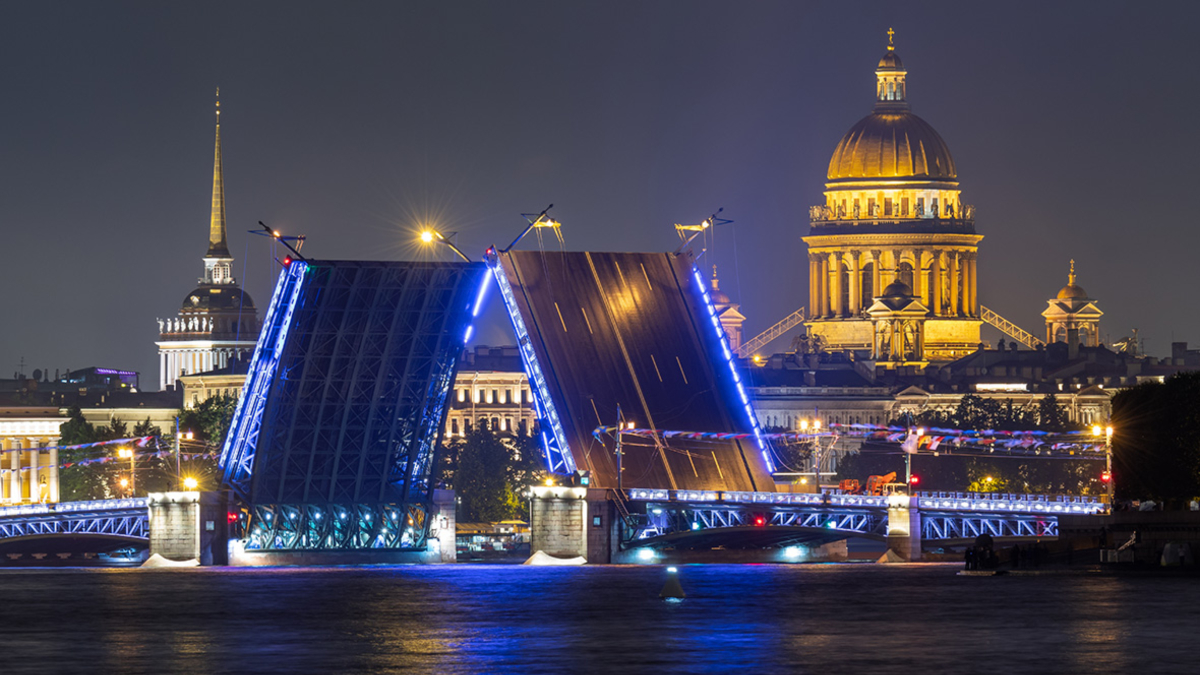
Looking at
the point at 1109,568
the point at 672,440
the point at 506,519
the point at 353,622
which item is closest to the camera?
the point at 353,622

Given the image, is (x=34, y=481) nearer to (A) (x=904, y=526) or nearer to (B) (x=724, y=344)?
(B) (x=724, y=344)

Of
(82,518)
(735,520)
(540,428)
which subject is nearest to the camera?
(540,428)

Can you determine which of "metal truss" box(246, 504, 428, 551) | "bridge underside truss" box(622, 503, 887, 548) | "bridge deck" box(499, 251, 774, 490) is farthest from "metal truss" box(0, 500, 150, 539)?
"bridge underside truss" box(622, 503, 887, 548)

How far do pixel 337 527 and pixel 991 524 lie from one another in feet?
71.9

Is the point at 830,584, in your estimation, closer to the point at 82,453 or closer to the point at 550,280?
the point at 550,280

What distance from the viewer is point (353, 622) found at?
256 feet

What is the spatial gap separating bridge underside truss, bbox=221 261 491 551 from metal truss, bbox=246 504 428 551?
46 mm

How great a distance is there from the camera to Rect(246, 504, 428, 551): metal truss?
116000 millimetres

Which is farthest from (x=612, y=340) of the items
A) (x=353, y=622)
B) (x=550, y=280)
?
(x=353, y=622)

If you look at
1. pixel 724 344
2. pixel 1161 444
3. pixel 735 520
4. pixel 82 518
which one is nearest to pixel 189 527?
pixel 82 518

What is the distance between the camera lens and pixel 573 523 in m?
116

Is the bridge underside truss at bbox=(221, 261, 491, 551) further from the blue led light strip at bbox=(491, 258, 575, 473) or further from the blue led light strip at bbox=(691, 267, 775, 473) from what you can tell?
the blue led light strip at bbox=(691, 267, 775, 473)

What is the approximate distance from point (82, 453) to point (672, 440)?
57483 mm

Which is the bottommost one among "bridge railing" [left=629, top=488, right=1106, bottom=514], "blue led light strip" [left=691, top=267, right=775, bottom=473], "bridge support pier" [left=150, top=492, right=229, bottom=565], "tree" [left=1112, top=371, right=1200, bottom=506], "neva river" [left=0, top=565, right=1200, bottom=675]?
"neva river" [left=0, top=565, right=1200, bottom=675]
